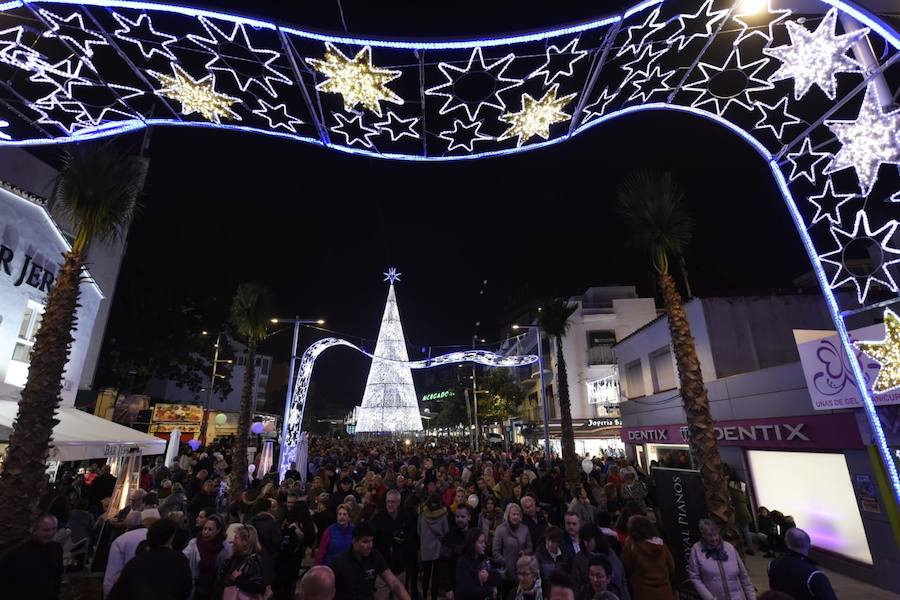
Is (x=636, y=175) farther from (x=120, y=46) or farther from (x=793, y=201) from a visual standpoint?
(x=120, y=46)

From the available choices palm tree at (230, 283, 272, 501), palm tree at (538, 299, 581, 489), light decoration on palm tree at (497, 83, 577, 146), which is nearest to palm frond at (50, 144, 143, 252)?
light decoration on palm tree at (497, 83, 577, 146)

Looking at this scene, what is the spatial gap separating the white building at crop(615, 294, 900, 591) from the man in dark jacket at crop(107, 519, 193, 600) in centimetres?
930

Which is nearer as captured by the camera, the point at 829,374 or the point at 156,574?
the point at 156,574

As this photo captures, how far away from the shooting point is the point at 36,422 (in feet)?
20.4

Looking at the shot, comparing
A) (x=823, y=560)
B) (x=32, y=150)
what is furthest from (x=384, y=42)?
(x=32, y=150)

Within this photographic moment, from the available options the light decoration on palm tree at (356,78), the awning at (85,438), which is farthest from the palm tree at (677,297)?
the awning at (85,438)

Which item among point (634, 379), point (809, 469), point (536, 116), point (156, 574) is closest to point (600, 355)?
point (634, 379)

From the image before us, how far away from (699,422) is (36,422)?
10.8 meters

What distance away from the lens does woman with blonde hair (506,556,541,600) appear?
4.04 m

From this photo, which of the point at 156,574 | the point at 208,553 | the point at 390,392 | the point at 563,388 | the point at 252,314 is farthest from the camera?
the point at 390,392

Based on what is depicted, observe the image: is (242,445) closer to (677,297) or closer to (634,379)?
(677,297)

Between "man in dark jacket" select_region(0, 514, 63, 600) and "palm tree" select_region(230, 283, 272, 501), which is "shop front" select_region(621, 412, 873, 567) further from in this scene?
"palm tree" select_region(230, 283, 272, 501)

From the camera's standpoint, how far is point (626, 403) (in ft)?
82.3

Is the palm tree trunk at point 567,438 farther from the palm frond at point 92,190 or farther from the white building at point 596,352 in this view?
the white building at point 596,352
